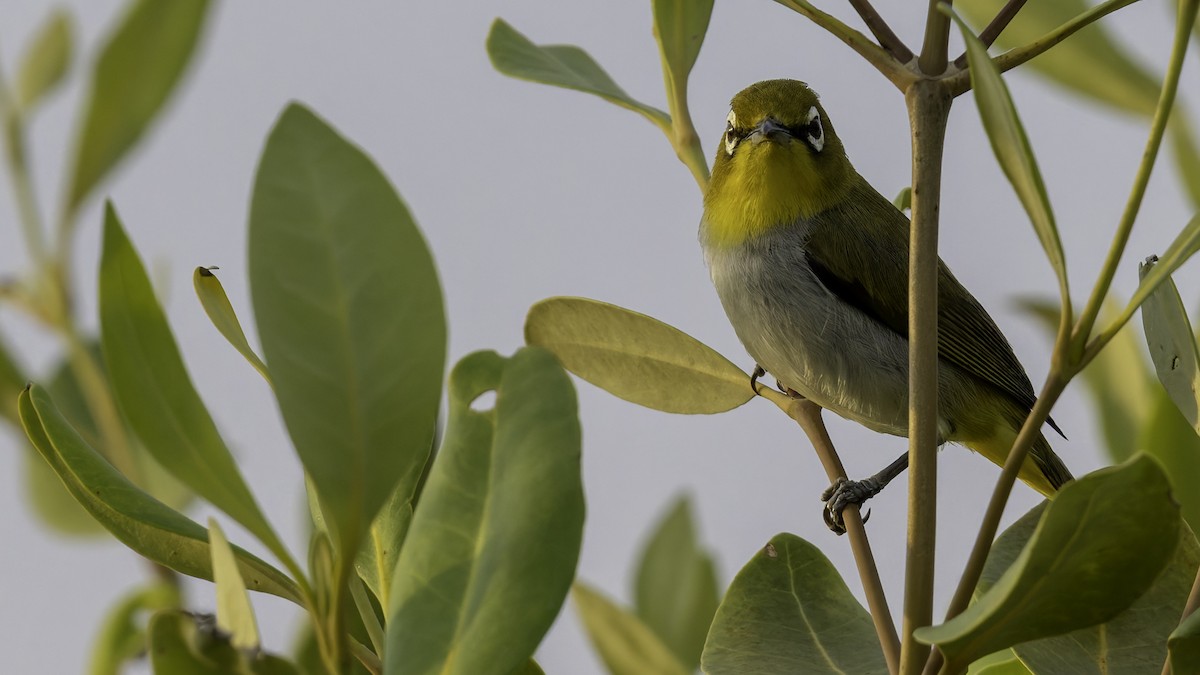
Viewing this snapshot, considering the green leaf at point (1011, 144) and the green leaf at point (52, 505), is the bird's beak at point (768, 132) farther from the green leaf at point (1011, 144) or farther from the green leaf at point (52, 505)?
the green leaf at point (1011, 144)

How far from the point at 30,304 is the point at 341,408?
1514 mm

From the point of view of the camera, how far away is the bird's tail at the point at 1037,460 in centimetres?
349

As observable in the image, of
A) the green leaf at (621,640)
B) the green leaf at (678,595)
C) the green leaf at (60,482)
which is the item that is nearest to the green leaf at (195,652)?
the green leaf at (621,640)

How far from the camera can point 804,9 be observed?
1.50m

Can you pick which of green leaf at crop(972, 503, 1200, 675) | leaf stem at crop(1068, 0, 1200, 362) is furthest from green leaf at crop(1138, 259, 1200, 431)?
leaf stem at crop(1068, 0, 1200, 362)

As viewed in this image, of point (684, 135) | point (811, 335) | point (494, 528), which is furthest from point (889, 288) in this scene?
point (494, 528)

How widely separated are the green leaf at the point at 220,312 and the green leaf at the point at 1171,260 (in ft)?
2.89

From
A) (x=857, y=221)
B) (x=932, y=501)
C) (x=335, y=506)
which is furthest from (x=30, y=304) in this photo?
(x=857, y=221)

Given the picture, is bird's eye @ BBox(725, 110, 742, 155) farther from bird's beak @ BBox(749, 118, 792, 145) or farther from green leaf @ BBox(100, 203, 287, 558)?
green leaf @ BBox(100, 203, 287, 558)

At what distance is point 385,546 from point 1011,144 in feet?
2.63

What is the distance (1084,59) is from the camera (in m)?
2.02

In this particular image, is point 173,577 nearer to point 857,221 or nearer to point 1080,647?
point 1080,647

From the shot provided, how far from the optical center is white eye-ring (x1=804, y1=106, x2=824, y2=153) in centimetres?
363

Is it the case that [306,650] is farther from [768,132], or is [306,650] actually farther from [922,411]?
[768,132]
